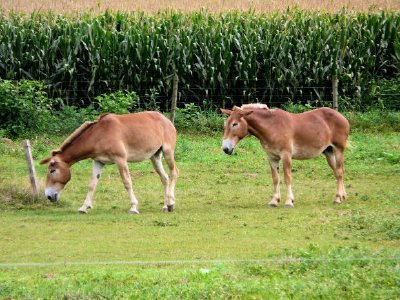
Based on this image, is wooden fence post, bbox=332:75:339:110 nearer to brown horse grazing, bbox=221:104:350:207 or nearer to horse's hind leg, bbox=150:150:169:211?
brown horse grazing, bbox=221:104:350:207

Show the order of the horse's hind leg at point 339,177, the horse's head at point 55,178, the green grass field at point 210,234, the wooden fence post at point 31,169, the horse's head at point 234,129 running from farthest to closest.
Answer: the horse's hind leg at point 339,177
the horse's head at point 234,129
the wooden fence post at point 31,169
the horse's head at point 55,178
the green grass field at point 210,234

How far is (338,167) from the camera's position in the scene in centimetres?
1858

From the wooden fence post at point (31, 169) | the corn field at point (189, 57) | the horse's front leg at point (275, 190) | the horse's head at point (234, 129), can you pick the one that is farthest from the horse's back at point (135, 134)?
the corn field at point (189, 57)

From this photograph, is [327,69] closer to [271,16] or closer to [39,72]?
[271,16]

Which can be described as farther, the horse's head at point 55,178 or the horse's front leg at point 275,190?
the horse's front leg at point 275,190

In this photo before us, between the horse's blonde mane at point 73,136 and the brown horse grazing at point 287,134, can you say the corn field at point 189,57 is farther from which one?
the horse's blonde mane at point 73,136

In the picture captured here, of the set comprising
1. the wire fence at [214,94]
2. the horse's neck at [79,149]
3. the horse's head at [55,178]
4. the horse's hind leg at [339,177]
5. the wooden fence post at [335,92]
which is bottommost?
the wire fence at [214,94]

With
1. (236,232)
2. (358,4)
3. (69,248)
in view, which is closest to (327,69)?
(358,4)

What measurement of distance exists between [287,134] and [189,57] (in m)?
10.4

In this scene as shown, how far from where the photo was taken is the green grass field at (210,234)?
1060cm

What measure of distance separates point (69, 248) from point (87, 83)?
47.7ft

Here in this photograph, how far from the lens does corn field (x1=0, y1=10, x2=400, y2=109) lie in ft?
90.3

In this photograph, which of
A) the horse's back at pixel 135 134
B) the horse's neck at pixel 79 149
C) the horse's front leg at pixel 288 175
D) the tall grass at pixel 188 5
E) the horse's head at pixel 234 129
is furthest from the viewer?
the tall grass at pixel 188 5

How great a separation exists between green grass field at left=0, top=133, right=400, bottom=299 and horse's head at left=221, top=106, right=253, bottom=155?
120 centimetres
